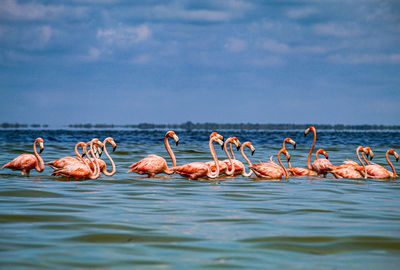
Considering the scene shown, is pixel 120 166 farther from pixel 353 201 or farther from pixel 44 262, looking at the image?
pixel 44 262

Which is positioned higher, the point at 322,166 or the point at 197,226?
the point at 322,166

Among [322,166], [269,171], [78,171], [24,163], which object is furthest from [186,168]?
[24,163]

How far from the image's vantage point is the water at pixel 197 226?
6.52 m

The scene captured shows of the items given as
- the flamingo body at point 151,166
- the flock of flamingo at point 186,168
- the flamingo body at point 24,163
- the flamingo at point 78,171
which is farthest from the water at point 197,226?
the flamingo body at point 151,166

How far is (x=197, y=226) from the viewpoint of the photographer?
8.51 metres

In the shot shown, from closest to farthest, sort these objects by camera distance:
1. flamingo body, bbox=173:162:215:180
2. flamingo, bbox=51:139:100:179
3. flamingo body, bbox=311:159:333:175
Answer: flamingo, bbox=51:139:100:179 → flamingo body, bbox=173:162:215:180 → flamingo body, bbox=311:159:333:175

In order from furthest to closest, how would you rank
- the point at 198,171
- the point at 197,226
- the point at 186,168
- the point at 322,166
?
the point at 322,166 < the point at 186,168 < the point at 198,171 < the point at 197,226

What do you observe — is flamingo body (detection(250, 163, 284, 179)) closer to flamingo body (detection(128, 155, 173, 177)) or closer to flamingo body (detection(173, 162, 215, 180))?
flamingo body (detection(173, 162, 215, 180))

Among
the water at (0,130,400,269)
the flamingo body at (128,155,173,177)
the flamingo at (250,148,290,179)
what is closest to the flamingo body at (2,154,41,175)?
the water at (0,130,400,269)

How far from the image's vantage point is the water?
6.52m

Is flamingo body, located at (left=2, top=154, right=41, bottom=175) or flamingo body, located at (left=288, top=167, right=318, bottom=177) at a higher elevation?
flamingo body, located at (left=2, top=154, right=41, bottom=175)

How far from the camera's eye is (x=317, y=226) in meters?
8.63

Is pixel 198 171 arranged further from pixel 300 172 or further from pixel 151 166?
pixel 300 172

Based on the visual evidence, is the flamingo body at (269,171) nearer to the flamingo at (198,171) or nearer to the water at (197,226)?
the flamingo at (198,171)
